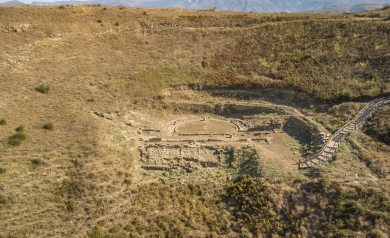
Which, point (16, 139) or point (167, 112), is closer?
point (16, 139)

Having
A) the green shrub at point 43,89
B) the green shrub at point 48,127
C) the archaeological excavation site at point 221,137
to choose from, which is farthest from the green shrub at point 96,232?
the green shrub at point 43,89

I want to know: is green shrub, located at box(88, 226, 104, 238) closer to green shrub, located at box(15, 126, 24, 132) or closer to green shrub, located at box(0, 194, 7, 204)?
green shrub, located at box(0, 194, 7, 204)

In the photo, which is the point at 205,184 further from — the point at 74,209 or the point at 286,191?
the point at 74,209

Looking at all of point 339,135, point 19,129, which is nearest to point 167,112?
point 19,129

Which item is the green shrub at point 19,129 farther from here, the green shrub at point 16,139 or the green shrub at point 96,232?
the green shrub at point 96,232

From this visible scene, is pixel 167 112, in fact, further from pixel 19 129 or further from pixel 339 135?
pixel 339 135
